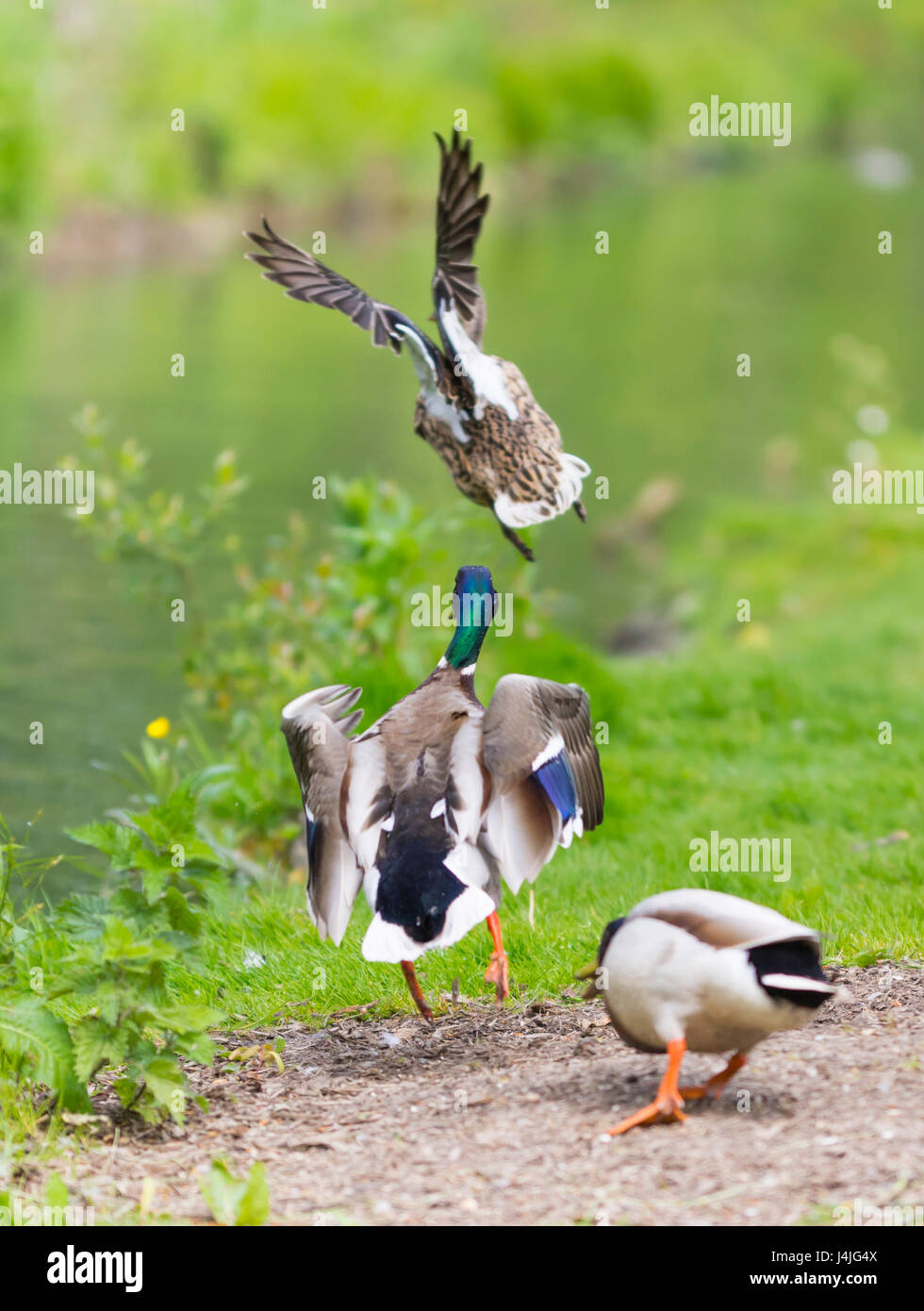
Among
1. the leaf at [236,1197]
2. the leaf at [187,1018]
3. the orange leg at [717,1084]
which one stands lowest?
the leaf at [236,1197]

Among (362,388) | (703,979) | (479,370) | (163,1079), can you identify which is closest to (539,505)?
(479,370)

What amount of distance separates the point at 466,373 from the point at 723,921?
1382mm

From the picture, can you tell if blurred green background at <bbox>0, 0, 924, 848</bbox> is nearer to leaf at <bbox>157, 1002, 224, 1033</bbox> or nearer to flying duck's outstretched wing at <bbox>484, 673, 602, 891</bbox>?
flying duck's outstretched wing at <bbox>484, 673, 602, 891</bbox>

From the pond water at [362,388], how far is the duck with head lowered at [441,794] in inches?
111

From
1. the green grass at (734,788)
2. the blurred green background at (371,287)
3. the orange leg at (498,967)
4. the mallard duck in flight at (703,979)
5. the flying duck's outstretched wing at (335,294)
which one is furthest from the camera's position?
the blurred green background at (371,287)

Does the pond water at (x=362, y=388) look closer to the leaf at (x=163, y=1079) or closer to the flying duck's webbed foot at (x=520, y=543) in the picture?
the flying duck's webbed foot at (x=520, y=543)

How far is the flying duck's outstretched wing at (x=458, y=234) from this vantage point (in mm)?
4055

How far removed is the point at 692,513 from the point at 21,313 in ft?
35.4

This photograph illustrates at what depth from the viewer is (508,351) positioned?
2117 cm

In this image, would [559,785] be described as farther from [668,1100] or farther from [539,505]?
[668,1100]

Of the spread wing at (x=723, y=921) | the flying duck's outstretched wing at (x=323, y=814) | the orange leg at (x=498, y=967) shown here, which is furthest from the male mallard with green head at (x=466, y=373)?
the orange leg at (x=498, y=967)

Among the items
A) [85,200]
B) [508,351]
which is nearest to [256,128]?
[85,200]
